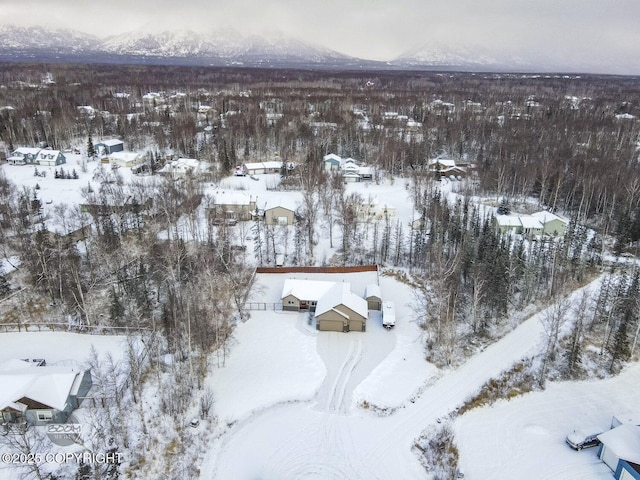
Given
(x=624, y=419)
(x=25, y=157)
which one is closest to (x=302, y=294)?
(x=624, y=419)

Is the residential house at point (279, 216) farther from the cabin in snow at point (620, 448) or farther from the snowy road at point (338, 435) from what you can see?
the cabin in snow at point (620, 448)

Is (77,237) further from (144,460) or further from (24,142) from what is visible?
(24,142)

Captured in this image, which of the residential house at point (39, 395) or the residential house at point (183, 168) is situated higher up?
the residential house at point (183, 168)

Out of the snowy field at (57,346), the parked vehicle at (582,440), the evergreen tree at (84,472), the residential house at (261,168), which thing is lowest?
the parked vehicle at (582,440)

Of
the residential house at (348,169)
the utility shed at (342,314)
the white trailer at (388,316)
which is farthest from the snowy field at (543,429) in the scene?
the residential house at (348,169)

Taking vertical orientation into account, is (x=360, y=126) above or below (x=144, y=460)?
above

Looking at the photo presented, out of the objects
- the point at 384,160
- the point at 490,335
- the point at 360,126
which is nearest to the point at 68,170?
the point at 384,160
